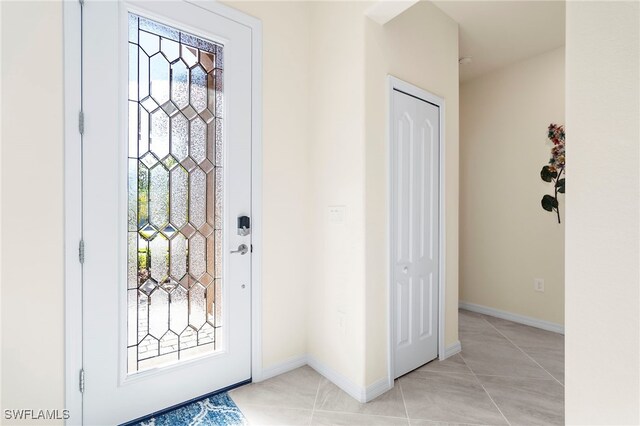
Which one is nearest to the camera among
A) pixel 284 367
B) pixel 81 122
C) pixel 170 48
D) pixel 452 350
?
pixel 81 122

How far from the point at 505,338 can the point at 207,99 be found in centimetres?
322

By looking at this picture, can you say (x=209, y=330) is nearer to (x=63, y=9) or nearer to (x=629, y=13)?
(x=63, y=9)

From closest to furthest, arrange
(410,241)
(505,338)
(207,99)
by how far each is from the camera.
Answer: (207,99) → (410,241) → (505,338)

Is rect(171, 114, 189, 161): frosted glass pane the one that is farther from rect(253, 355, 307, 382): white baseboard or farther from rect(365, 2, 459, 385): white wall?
rect(253, 355, 307, 382): white baseboard

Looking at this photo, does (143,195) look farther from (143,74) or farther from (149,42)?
(149,42)

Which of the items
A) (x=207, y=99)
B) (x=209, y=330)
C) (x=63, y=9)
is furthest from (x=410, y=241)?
(x=63, y=9)

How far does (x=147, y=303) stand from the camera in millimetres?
1770

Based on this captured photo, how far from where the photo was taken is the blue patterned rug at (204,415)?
1724mm

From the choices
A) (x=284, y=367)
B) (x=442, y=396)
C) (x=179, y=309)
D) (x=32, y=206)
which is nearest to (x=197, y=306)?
(x=179, y=309)

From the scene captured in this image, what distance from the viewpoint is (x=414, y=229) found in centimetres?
234

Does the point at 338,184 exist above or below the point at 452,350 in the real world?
above

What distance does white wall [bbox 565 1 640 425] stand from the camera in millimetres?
664

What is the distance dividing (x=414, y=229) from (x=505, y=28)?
80.6 inches

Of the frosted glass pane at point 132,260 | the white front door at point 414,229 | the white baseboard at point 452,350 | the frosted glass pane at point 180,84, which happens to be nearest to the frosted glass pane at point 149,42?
the frosted glass pane at point 180,84
